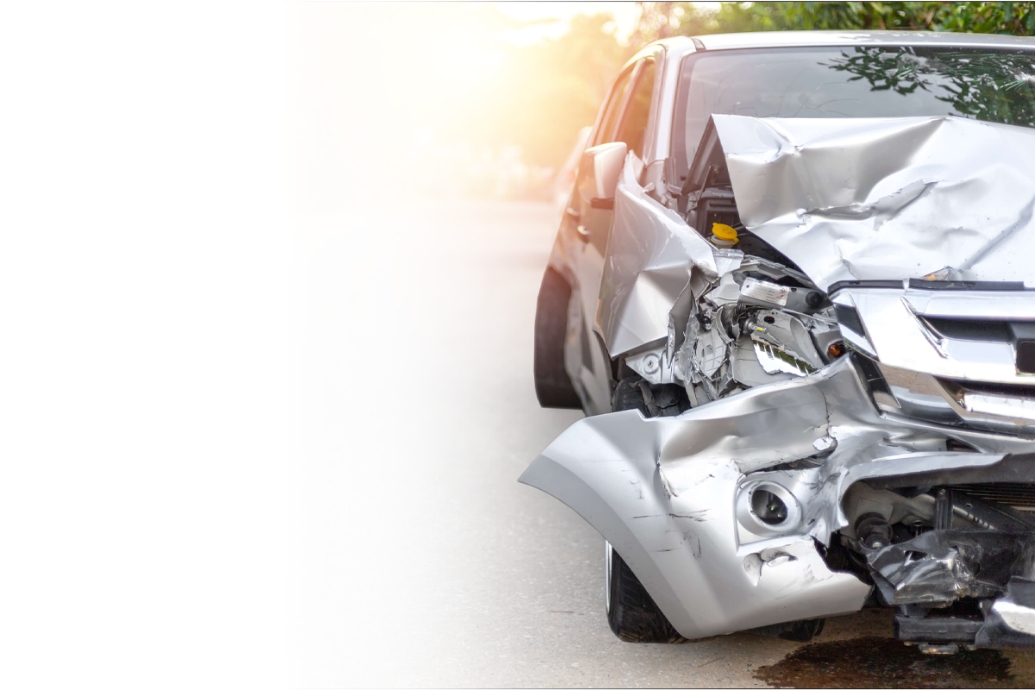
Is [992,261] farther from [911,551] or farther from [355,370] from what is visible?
[355,370]

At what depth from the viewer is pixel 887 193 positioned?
3.08 metres

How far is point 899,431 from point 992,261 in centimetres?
57

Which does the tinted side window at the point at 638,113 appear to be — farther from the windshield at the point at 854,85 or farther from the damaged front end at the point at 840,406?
the damaged front end at the point at 840,406

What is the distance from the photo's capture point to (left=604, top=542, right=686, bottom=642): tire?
322 cm

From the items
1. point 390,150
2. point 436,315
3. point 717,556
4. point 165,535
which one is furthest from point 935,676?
point 390,150

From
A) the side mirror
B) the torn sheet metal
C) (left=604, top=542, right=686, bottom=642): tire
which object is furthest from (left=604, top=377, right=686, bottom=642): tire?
the side mirror

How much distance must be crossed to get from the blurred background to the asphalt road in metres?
14.8

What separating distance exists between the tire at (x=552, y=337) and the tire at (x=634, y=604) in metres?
2.53

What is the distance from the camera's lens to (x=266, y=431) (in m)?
6.18

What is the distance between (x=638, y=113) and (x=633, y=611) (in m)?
2.49

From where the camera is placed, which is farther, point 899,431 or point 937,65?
point 937,65

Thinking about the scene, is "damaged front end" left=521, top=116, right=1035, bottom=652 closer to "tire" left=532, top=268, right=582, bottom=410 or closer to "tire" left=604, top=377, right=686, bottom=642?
"tire" left=604, top=377, right=686, bottom=642

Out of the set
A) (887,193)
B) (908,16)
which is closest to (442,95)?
(908,16)

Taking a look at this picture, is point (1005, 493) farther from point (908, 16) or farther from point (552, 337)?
point (908, 16)
